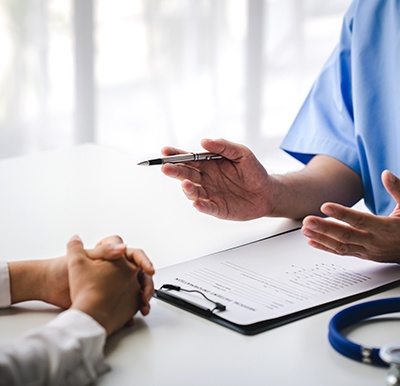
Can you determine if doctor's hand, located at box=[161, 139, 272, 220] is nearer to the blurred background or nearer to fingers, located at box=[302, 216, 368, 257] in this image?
fingers, located at box=[302, 216, 368, 257]

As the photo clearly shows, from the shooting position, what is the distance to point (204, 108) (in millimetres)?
3600

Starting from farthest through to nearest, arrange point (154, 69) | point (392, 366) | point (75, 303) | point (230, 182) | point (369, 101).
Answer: point (154, 69), point (369, 101), point (230, 182), point (75, 303), point (392, 366)

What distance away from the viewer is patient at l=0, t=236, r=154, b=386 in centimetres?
79

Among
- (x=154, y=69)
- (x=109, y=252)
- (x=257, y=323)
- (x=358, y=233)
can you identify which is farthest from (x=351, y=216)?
(x=154, y=69)

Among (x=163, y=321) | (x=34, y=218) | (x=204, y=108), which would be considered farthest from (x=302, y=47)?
(x=163, y=321)

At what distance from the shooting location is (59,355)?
794mm

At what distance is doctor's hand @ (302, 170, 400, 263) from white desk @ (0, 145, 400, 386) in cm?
8

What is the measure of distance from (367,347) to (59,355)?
321mm

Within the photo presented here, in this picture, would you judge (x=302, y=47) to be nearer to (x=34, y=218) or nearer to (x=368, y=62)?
(x=368, y=62)

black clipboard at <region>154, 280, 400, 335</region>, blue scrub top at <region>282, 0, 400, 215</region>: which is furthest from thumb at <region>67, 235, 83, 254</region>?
blue scrub top at <region>282, 0, 400, 215</region>

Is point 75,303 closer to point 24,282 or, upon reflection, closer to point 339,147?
point 24,282

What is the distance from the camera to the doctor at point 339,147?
52.6 inches

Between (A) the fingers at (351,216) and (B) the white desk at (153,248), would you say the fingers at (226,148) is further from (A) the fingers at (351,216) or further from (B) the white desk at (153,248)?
(A) the fingers at (351,216)

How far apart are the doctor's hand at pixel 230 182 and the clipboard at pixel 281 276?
102mm
